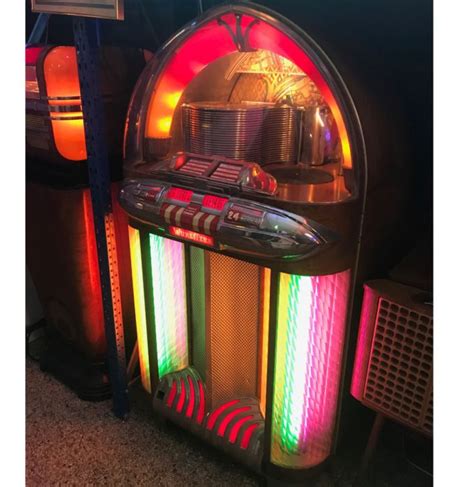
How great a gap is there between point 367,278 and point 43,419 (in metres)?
Result: 1.24

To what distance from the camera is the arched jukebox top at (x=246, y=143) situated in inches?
41.1

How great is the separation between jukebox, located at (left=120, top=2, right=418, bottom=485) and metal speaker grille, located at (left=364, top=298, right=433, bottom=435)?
0.09 m

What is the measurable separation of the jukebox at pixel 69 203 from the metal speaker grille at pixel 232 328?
1.33ft

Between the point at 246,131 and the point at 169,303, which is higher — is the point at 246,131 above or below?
above

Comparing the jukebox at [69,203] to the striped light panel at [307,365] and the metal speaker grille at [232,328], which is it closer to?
the metal speaker grille at [232,328]

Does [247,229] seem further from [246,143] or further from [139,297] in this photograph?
[139,297]

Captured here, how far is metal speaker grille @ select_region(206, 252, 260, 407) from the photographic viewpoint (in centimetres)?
127

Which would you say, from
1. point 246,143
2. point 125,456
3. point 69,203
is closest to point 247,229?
point 246,143

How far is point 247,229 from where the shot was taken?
109cm

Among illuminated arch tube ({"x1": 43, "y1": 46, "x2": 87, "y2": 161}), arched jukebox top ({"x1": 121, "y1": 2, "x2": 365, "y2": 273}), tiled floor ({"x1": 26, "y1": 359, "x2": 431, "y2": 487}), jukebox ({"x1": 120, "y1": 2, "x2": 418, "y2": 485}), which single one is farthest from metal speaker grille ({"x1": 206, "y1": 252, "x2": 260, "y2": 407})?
illuminated arch tube ({"x1": 43, "y1": 46, "x2": 87, "y2": 161})

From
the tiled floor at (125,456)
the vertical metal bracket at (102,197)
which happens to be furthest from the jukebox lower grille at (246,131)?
the tiled floor at (125,456)

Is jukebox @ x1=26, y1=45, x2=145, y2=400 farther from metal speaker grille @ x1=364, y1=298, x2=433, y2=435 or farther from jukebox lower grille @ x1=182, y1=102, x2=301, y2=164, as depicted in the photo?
metal speaker grille @ x1=364, y1=298, x2=433, y2=435

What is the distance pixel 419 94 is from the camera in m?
1.49

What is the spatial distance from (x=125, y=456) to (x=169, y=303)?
1.75 ft
